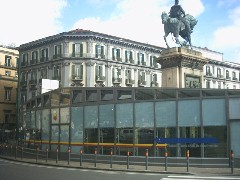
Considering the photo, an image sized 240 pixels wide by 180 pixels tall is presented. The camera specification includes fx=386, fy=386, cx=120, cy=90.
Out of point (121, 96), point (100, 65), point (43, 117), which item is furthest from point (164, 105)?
point (100, 65)

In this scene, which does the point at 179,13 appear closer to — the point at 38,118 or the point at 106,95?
the point at 106,95

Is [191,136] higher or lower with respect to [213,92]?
lower

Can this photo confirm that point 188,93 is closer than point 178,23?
Yes

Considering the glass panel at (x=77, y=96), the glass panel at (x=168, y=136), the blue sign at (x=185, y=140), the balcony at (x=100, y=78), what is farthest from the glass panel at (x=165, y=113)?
the balcony at (x=100, y=78)

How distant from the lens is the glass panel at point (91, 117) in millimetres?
26625

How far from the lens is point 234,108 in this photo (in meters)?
22.0

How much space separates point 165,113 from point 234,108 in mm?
4180

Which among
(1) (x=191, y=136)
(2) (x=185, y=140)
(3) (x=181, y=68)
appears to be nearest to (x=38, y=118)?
(3) (x=181, y=68)

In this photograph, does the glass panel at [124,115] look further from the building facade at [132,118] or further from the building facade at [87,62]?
the building facade at [87,62]

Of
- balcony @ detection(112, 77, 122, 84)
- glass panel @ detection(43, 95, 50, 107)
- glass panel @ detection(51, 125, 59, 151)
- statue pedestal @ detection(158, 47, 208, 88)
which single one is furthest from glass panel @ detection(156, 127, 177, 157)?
balcony @ detection(112, 77, 122, 84)

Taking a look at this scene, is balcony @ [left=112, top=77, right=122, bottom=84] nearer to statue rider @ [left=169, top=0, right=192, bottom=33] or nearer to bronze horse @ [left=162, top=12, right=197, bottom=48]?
bronze horse @ [left=162, top=12, right=197, bottom=48]

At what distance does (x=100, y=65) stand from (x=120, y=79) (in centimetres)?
531

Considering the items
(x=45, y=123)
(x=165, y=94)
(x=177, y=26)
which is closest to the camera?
(x=165, y=94)

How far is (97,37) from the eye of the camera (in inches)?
2904
